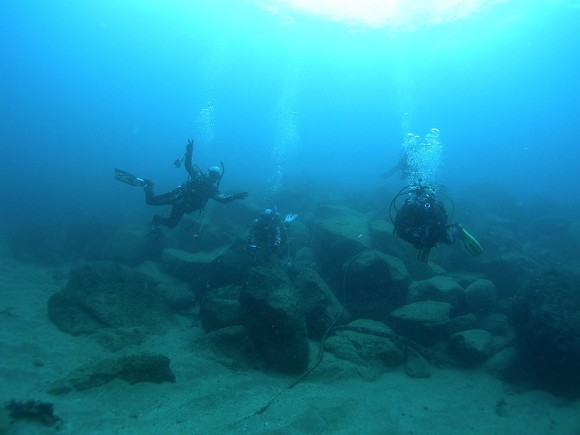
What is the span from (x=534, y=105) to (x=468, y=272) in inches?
6150

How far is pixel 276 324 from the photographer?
5.77m

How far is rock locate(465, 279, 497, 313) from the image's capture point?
28.6ft

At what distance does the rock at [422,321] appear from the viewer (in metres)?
7.17

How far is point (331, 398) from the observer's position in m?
5.30

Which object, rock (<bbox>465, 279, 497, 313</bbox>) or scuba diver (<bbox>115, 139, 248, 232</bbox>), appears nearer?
rock (<bbox>465, 279, 497, 313</bbox>)

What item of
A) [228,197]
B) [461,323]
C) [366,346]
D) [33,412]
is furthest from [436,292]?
[33,412]

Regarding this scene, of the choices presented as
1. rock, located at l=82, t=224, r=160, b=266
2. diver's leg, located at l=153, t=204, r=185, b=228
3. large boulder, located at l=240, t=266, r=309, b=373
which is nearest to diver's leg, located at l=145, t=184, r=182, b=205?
diver's leg, located at l=153, t=204, r=185, b=228

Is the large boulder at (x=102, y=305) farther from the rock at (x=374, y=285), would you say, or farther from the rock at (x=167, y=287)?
the rock at (x=374, y=285)

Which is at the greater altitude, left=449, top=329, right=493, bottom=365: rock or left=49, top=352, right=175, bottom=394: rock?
left=449, top=329, right=493, bottom=365: rock

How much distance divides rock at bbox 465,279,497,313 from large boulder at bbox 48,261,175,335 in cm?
772

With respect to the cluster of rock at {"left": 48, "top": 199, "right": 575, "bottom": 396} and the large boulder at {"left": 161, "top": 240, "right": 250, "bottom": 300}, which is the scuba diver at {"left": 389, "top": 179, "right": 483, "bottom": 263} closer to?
the cluster of rock at {"left": 48, "top": 199, "right": 575, "bottom": 396}

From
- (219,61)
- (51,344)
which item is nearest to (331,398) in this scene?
(51,344)

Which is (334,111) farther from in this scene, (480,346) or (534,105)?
(480,346)

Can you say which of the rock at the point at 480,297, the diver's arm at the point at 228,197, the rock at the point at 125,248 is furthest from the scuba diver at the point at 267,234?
the rock at the point at 480,297
